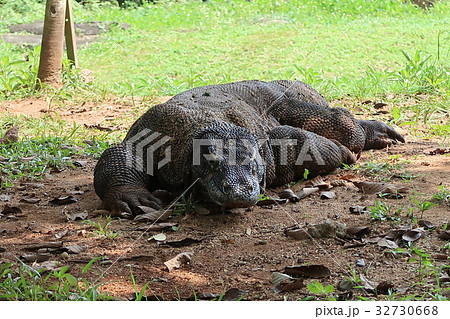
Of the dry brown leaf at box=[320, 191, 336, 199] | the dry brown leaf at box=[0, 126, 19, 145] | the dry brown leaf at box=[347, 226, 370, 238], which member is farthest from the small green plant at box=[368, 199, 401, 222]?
the dry brown leaf at box=[0, 126, 19, 145]

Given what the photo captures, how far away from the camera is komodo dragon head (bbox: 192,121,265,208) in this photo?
3.40 m

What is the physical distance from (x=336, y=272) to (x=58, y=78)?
602 centimetres

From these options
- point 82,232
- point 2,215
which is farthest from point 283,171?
point 2,215

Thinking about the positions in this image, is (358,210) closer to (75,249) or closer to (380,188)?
(380,188)

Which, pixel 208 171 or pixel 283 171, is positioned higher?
pixel 208 171

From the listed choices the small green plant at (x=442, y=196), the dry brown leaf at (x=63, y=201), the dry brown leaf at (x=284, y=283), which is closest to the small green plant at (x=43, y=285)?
the dry brown leaf at (x=284, y=283)

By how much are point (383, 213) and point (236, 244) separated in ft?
2.77

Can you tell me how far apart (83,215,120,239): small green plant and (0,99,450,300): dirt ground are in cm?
2

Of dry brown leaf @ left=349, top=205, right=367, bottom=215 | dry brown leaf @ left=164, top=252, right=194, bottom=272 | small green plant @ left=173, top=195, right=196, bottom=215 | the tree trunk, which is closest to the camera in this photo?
dry brown leaf @ left=164, top=252, right=194, bottom=272

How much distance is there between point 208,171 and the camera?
364cm

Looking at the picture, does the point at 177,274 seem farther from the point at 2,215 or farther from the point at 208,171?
the point at 2,215

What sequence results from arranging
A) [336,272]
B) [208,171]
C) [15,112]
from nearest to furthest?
[336,272]
[208,171]
[15,112]

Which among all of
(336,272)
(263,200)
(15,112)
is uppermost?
(336,272)

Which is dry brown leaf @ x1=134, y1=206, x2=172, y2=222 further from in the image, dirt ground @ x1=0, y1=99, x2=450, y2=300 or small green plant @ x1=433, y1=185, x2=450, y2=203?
small green plant @ x1=433, y1=185, x2=450, y2=203
